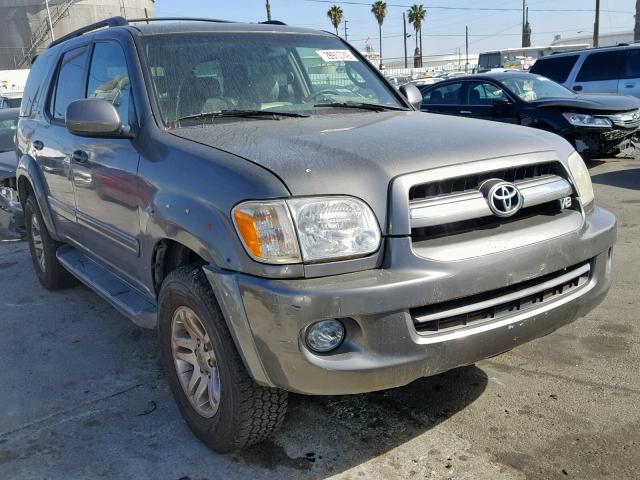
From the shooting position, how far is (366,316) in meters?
2.31

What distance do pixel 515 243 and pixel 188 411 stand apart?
1654mm

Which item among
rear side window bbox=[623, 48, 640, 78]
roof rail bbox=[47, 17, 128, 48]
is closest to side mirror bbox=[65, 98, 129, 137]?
roof rail bbox=[47, 17, 128, 48]

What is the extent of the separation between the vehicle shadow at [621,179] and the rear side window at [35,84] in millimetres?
6890

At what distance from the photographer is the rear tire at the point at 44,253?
511 cm

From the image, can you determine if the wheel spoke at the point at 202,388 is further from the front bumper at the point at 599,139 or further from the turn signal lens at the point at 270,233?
the front bumper at the point at 599,139

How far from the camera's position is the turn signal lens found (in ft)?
7.68

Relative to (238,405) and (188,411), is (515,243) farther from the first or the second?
(188,411)

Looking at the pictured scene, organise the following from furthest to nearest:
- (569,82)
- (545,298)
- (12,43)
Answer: (12,43), (569,82), (545,298)

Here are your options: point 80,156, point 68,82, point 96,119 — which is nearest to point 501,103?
point 68,82

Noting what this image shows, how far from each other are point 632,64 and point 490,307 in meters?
11.2

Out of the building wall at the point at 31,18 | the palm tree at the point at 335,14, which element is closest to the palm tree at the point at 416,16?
the palm tree at the point at 335,14

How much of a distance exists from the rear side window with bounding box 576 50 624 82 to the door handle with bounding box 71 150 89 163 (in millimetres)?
11069

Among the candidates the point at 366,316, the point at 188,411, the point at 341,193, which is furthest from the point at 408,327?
the point at 188,411

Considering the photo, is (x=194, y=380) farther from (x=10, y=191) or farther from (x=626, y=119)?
(x=626, y=119)
